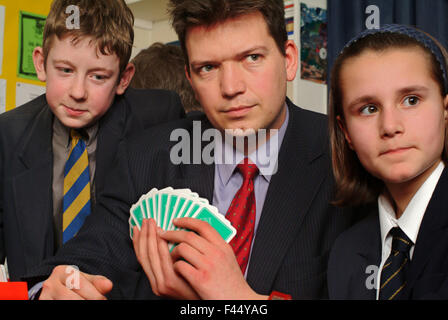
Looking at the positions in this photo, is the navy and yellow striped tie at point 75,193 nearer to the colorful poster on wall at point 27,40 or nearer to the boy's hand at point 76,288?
the boy's hand at point 76,288

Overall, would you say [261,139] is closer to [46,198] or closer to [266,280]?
[266,280]

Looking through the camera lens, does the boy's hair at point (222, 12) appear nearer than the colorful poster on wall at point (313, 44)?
Yes

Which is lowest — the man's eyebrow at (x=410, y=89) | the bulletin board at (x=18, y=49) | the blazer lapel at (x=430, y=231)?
the blazer lapel at (x=430, y=231)

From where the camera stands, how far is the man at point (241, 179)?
1.21 m

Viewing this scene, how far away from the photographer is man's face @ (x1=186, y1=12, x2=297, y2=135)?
1.33 meters

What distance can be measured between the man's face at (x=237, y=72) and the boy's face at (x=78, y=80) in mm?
364

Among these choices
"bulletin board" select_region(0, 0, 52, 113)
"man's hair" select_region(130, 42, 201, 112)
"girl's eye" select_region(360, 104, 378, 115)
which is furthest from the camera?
"bulletin board" select_region(0, 0, 52, 113)

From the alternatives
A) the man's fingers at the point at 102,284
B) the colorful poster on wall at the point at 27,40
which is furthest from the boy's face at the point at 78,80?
the colorful poster on wall at the point at 27,40

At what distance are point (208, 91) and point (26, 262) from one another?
0.73 m

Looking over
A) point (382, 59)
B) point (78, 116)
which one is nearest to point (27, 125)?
point (78, 116)

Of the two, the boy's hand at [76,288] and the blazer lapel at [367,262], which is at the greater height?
the blazer lapel at [367,262]

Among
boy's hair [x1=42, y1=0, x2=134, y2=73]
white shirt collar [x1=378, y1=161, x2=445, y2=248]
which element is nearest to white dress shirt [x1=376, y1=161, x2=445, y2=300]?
white shirt collar [x1=378, y1=161, x2=445, y2=248]

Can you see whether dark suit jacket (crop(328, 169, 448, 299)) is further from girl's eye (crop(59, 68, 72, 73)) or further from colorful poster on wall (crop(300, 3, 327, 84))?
colorful poster on wall (crop(300, 3, 327, 84))

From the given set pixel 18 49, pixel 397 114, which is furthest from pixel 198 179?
pixel 18 49
